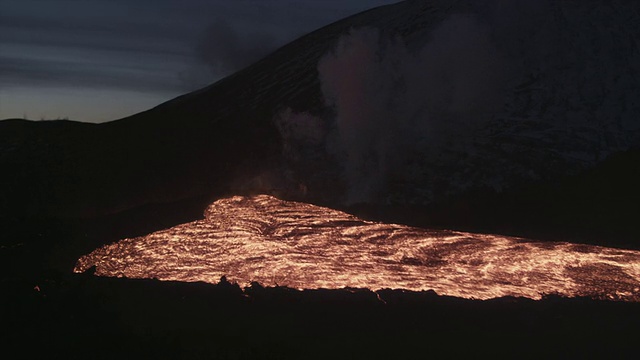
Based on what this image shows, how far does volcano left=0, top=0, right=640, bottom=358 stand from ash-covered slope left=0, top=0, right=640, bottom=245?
0.07 m

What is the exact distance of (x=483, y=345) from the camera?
25.1 feet

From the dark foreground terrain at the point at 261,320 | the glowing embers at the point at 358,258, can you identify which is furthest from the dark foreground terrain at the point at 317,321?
the glowing embers at the point at 358,258

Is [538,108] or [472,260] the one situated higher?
[538,108]

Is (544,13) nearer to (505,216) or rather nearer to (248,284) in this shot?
(505,216)

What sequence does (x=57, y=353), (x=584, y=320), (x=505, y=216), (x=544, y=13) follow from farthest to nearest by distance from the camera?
(x=544, y=13)
(x=505, y=216)
(x=584, y=320)
(x=57, y=353)

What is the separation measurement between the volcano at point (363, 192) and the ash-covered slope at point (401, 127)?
0.07m

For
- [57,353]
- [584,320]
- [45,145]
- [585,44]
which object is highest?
[585,44]

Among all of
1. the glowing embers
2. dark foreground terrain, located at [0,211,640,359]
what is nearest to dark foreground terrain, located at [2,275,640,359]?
dark foreground terrain, located at [0,211,640,359]

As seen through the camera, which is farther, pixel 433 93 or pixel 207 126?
pixel 207 126

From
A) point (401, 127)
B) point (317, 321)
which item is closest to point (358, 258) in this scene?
point (317, 321)

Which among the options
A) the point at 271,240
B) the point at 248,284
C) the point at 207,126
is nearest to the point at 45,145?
the point at 207,126

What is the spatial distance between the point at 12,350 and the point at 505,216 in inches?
431

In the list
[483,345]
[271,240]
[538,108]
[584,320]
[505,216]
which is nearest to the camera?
[483,345]

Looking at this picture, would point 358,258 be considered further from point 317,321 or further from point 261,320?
point 261,320
